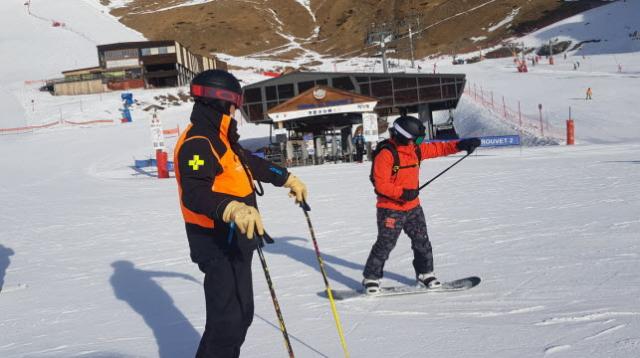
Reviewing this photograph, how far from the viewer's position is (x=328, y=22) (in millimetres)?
142000

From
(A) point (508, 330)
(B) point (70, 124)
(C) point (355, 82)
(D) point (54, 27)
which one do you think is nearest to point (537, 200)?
(A) point (508, 330)

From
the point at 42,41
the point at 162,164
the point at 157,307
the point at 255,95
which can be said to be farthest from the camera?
the point at 42,41

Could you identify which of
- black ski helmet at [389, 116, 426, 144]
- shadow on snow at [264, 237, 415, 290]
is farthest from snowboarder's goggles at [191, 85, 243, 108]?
shadow on snow at [264, 237, 415, 290]

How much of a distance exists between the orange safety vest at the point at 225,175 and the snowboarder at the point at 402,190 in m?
2.17

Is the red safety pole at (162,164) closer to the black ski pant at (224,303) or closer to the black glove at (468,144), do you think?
the black glove at (468,144)

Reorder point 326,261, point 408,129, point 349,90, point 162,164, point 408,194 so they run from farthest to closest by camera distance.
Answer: point 349,90, point 162,164, point 326,261, point 408,194, point 408,129

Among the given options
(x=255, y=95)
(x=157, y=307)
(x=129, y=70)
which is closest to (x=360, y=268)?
(x=157, y=307)

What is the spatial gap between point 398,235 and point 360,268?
1481 millimetres

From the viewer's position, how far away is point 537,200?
414 inches

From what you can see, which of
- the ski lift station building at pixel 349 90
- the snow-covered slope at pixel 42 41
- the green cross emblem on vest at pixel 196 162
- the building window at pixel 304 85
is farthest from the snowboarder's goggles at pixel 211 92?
the snow-covered slope at pixel 42 41

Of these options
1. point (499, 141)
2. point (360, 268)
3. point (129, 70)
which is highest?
point (129, 70)

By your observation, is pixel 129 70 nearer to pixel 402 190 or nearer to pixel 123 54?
pixel 123 54

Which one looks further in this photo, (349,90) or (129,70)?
(129,70)

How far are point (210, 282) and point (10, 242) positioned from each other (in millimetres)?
8421
